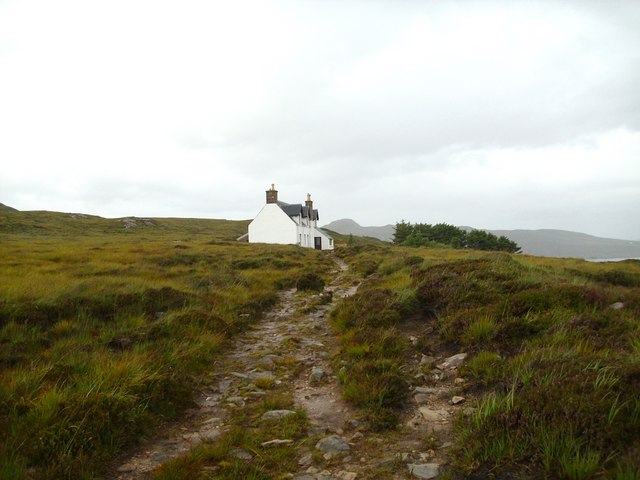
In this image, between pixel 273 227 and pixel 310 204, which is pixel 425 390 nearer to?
pixel 273 227

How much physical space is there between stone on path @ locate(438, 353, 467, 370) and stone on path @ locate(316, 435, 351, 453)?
2.69m

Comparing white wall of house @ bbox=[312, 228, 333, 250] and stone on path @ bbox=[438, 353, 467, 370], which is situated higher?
white wall of house @ bbox=[312, 228, 333, 250]

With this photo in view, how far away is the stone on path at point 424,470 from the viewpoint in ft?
12.7

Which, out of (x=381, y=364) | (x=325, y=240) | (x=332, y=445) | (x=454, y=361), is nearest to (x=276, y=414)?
(x=332, y=445)

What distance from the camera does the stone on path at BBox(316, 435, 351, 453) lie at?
181 inches

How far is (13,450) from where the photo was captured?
4141 millimetres

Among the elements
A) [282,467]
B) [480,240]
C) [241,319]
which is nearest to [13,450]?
[282,467]

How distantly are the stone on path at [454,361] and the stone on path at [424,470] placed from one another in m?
2.78

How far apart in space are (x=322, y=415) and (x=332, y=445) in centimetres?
92

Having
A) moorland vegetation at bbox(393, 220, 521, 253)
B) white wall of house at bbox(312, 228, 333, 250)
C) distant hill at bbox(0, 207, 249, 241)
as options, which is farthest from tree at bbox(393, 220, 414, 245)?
distant hill at bbox(0, 207, 249, 241)

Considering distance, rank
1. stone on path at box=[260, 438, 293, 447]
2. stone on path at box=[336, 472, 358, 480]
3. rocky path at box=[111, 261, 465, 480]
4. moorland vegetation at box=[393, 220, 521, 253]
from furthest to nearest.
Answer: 1. moorland vegetation at box=[393, 220, 521, 253]
2. stone on path at box=[260, 438, 293, 447]
3. rocky path at box=[111, 261, 465, 480]
4. stone on path at box=[336, 472, 358, 480]

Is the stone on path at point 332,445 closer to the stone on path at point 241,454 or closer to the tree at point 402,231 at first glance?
the stone on path at point 241,454

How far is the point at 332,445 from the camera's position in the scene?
4691 millimetres

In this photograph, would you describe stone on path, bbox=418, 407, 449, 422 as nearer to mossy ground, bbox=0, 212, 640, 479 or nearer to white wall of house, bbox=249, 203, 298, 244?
mossy ground, bbox=0, 212, 640, 479
